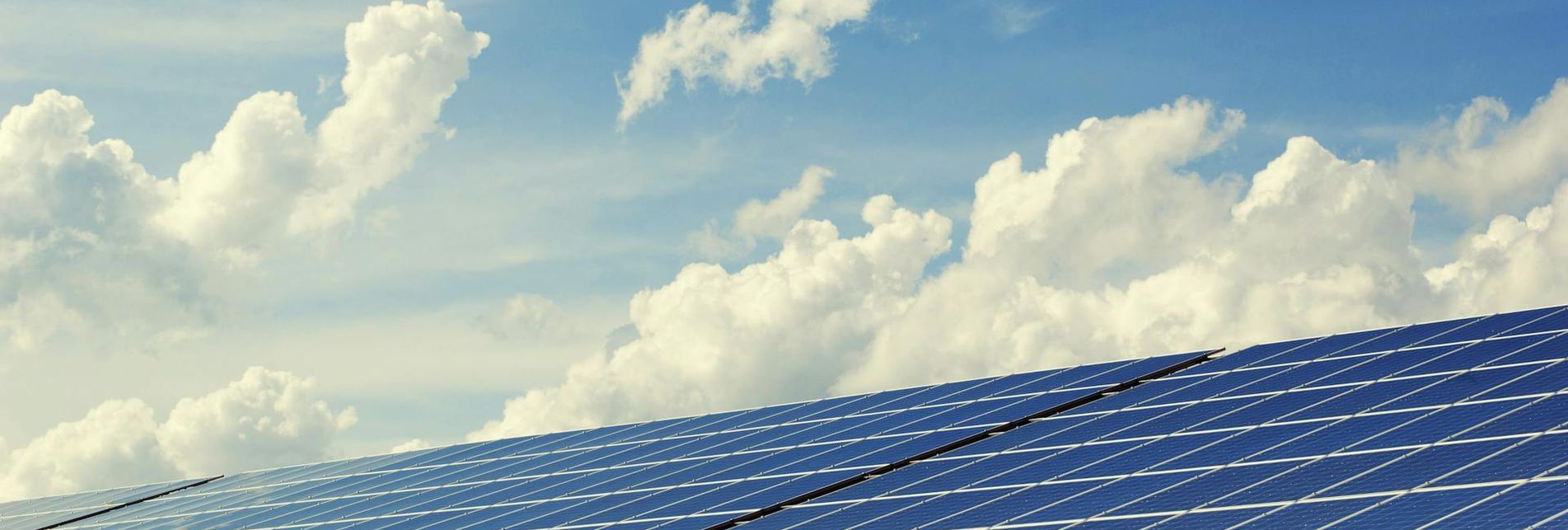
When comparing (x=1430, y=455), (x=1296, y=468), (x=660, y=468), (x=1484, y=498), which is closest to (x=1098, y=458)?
(x=1296, y=468)

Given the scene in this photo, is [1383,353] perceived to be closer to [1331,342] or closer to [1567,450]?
[1331,342]

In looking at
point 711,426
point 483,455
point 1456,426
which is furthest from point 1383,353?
point 483,455

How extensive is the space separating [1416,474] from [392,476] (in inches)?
1238

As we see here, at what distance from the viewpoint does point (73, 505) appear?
5438 centimetres

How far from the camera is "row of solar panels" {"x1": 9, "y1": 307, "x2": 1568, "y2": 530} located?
814 inches

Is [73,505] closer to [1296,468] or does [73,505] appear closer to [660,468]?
[660,468]

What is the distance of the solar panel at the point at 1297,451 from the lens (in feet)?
64.8

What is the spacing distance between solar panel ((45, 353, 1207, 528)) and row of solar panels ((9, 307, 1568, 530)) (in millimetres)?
109

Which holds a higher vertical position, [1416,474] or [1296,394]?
[1296,394]

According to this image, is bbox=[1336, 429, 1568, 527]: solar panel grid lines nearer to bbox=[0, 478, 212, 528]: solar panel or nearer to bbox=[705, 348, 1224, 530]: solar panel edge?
bbox=[705, 348, 1224, 530]: solar panel edge

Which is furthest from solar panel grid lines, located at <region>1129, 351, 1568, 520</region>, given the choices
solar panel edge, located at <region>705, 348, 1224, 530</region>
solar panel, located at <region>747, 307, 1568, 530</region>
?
solar panel edge, located at <region>705, 348, 1224, 530</region>

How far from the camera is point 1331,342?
32.9 metres

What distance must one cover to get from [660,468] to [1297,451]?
1642 cm

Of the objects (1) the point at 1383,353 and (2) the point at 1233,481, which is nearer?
(2) the point at 1233,481
